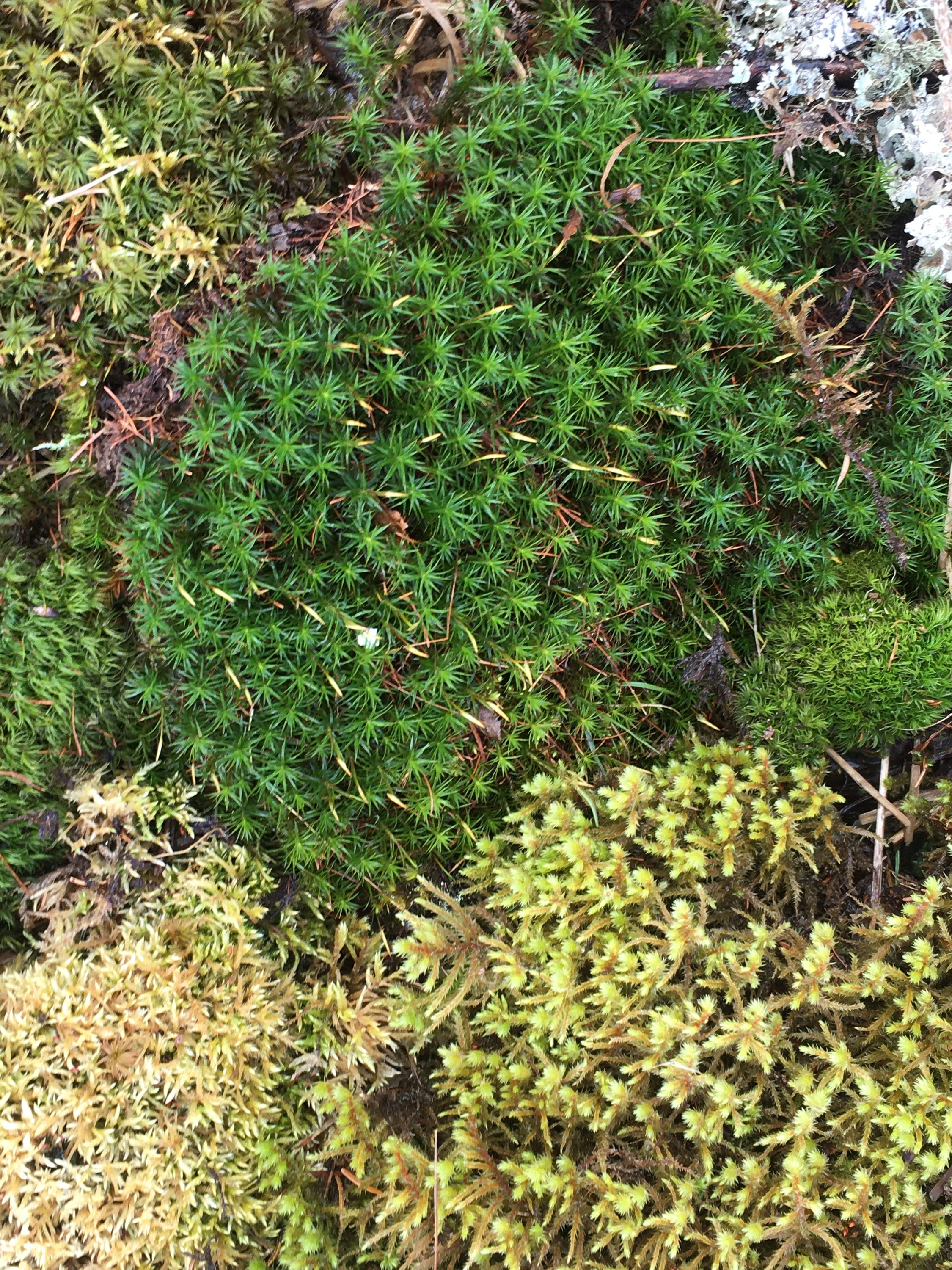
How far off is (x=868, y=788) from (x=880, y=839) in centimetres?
19

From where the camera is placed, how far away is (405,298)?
100 inches

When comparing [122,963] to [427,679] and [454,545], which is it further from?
[454,545]

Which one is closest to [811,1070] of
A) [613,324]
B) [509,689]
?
[509,689]

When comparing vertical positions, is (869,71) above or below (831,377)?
above

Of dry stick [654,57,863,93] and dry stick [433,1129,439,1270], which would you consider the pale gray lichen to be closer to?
dry stick [654,57,863,93]

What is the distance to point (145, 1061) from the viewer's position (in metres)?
2.71

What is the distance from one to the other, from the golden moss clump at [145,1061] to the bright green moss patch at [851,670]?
6.21ft

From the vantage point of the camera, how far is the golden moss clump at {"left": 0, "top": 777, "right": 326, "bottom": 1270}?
2617mm

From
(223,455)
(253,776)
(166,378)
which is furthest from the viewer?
(253,776)

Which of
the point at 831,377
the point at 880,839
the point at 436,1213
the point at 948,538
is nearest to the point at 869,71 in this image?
the point at 831,377

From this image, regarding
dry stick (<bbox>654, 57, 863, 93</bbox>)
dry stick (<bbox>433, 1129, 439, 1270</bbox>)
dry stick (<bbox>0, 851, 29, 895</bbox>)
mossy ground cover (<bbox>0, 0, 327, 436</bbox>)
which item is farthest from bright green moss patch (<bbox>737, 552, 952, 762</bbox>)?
dry stick (<bbox>0, 851, 29, 895</bbox>)

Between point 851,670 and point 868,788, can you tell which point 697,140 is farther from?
point 868,788

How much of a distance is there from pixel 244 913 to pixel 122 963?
401 mm

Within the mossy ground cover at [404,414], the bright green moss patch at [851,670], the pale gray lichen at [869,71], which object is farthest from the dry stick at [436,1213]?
the pale gray lichen at [869,71]
